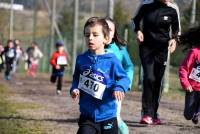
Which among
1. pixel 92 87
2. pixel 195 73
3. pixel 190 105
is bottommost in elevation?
pixel 190 105

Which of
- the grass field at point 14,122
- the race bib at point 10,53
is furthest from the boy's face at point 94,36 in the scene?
the race bib at point 10,53

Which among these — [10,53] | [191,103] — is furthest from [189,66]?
[10,53]

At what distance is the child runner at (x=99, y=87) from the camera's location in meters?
7.05

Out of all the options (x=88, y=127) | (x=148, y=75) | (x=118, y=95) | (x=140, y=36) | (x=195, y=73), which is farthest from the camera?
(x=148, y=75)

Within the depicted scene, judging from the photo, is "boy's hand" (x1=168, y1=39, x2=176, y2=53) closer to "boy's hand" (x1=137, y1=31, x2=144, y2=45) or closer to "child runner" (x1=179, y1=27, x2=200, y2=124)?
"child runner" (x1=179, y1=27, x2=200, y2=124)

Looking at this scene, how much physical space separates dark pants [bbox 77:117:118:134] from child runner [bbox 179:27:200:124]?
317 cm

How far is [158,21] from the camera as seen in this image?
35.5 feet

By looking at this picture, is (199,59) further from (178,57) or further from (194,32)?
(178,57)

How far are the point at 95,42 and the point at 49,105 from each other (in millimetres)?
8430

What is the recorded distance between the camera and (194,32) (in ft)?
35.5

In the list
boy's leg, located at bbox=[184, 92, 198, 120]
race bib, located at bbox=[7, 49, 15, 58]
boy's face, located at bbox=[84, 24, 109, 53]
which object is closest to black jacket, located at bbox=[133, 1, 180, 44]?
boy's leg, located at bbox=[184, 92, 198, 120]

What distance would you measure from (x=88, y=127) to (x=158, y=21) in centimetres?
419

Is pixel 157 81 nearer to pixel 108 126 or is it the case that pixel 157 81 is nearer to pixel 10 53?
pixel 108 126

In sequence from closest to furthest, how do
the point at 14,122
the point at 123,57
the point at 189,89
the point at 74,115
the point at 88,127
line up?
the point at 88,127 < the point at 123,57 < the point at 189,89 < the point at 14,122 < the point at 74,115
